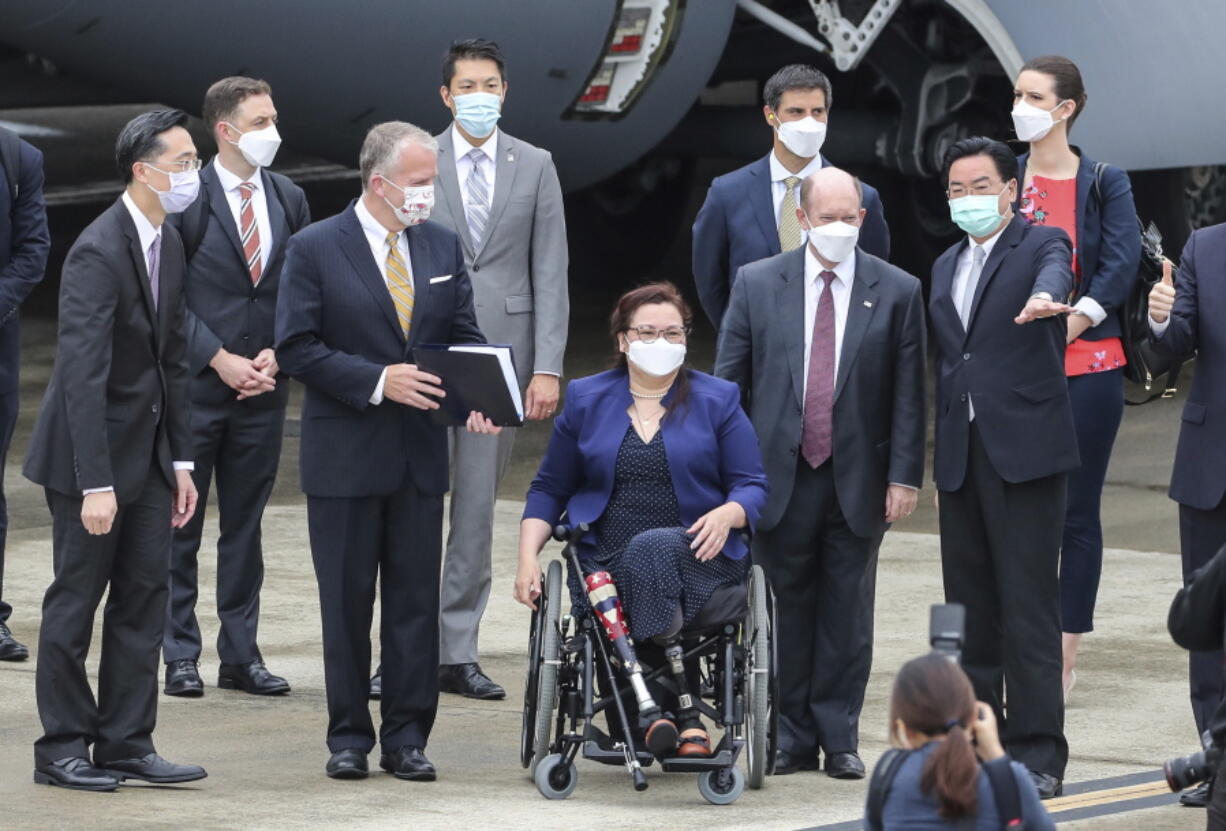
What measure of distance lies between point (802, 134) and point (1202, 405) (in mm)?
1583

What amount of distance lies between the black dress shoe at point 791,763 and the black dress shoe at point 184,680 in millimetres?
1858

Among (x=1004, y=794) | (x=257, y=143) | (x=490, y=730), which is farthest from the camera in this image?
(x=257, y=143)

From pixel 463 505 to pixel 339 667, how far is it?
1227mm

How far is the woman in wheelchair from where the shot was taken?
6133mm

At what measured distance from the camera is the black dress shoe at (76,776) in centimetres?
594

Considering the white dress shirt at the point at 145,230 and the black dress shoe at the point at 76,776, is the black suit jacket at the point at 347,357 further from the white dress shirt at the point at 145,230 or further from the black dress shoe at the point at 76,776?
the black dress shoe at the point at 76,776

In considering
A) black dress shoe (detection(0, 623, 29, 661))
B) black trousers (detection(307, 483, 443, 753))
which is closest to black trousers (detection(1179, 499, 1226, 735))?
black trousers (detection(307, 483, 443, 753))

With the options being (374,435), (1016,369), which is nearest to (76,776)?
(374,435)

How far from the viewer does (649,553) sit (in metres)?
6.08

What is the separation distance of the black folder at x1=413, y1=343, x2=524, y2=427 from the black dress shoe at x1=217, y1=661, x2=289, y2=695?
1.33 metres

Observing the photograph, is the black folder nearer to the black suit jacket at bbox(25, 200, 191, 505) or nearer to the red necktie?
the black suit jacket at bbox(25, 200, 191, 505)

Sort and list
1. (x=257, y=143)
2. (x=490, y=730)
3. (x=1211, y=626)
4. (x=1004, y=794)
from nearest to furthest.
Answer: (x=1004, y=794) → (x=1211, y=626) → (x=490, y=730) → (x=257, y=143)

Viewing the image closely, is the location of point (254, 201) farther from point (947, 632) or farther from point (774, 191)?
point (947, 632)

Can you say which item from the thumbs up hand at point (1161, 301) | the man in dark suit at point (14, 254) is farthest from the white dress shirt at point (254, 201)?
the thumbs up hand at point (1161, 301)
